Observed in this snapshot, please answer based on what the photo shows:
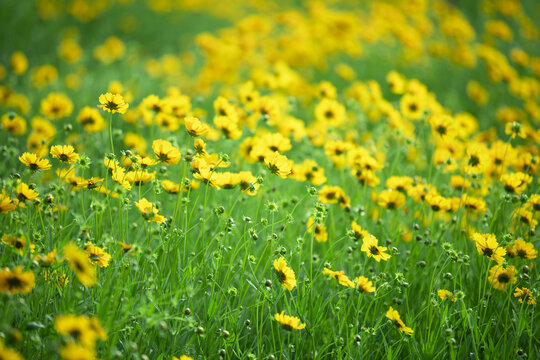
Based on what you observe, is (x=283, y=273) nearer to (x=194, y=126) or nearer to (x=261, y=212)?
(x=194, y=126)

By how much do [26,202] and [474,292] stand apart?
166cm

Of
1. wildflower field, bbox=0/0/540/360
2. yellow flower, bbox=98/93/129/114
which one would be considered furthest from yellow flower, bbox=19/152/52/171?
yellow flower, bbox=98/93/129/114

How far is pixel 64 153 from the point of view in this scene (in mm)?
1431

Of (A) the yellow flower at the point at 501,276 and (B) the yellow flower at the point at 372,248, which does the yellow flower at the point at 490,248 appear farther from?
(B) the yellow flower at the point at 372,248

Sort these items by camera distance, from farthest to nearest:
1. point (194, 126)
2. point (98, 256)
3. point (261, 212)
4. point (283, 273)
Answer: point (261, 212) → point (194, 126) → point (283, 273) → point (98, 256)

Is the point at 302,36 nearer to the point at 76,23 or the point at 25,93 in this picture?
the point at 25,93

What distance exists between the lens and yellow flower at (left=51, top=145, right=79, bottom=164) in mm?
1411

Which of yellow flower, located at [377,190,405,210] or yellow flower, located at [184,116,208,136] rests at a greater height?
yellow flower, located at [184,116,208,136]

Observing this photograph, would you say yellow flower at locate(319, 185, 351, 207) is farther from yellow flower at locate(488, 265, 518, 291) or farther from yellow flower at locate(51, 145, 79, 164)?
yellow flower at locate(51, 145, 79, 164)

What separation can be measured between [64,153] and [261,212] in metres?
0.97

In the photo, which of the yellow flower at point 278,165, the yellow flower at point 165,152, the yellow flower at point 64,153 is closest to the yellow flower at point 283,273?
the yellow flower at point 278,165

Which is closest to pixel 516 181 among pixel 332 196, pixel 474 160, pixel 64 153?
pixel 474 160

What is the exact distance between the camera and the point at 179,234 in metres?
1.48

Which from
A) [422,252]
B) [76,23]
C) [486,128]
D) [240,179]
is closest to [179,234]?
[240,179]
